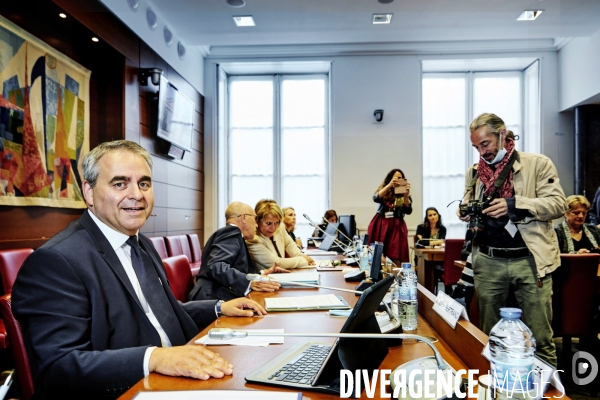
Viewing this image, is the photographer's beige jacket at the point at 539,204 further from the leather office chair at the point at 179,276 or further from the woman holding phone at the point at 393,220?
the woman holding phone at the point at 393,220

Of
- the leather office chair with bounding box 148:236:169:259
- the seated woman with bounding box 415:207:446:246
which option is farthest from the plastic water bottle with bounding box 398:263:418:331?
the seated woman with bounding box 415:207:446:246

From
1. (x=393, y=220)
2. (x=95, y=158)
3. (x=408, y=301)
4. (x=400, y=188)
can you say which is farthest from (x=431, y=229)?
(x=95, y=158)

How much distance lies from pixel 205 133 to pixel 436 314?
661cm

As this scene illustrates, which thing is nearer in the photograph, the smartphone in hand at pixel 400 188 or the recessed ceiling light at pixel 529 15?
the smartphone in hand at pixel 400 188

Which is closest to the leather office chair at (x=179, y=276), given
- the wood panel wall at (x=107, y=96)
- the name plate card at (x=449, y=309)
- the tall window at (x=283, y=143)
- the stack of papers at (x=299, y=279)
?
the stack of papers at (x=299, y=279)

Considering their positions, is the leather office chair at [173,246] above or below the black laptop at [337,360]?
below

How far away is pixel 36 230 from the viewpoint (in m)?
3.65

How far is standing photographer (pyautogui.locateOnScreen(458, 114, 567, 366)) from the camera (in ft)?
6.98

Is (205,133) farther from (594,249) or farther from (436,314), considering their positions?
(436,314)

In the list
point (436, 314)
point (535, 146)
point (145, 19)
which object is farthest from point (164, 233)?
point (535, 146)

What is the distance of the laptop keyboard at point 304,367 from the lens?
0.97m

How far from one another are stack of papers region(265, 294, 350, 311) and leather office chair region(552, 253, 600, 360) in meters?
1.51

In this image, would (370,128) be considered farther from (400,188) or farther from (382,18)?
(400,188)

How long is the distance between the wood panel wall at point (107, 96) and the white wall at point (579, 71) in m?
5.74
